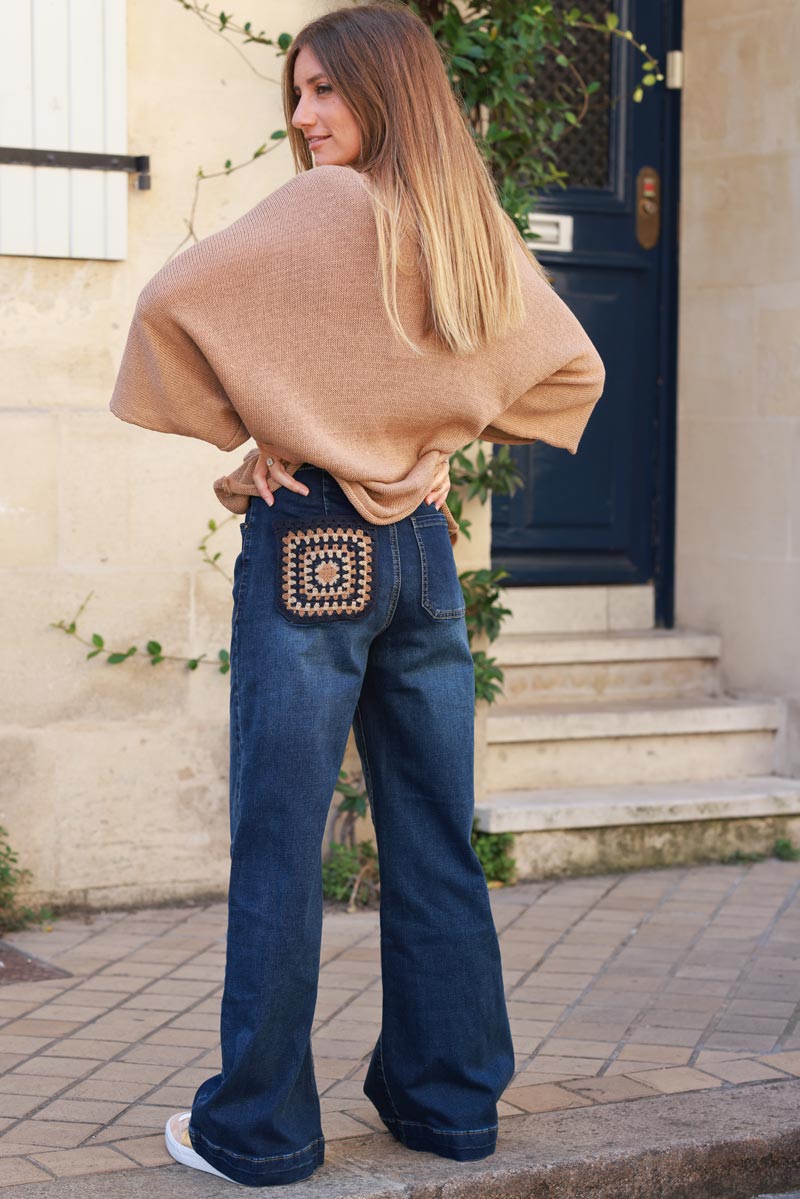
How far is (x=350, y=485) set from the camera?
8.63ft

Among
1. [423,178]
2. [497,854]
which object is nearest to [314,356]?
[423,178]

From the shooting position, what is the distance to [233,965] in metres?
2.68

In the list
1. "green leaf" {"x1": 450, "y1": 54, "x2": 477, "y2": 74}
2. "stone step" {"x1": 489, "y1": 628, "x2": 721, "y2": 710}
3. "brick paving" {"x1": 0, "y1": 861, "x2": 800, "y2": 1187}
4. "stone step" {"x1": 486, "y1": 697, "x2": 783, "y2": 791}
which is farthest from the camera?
"stone step" {"x1": 489, "y1": 628, "x2": 721, "y2": 710}

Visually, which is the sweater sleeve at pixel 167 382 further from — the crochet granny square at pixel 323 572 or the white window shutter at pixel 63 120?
the white window shutter at pixel 63 120

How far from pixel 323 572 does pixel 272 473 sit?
183 millimetres

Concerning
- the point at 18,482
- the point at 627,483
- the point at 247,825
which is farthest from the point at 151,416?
the point at 627,483

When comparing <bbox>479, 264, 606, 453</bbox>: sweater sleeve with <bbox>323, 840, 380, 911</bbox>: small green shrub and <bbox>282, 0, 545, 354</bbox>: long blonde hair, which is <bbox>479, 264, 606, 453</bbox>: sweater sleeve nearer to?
<bbox>282, 0, 545, 354</bbox>: long blonde hair

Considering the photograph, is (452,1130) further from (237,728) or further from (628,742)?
(628,742)

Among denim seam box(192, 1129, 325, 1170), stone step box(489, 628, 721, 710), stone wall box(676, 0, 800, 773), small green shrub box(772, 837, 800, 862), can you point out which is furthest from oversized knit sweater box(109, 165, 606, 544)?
stone wall box(676, 0, 800, 773)

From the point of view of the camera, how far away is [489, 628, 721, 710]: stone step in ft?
18.7

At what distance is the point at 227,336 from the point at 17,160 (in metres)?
2.19

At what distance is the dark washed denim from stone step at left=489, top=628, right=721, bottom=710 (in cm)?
274

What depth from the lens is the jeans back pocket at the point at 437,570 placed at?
2.71 meters

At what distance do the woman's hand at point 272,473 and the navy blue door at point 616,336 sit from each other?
11.0 feet
